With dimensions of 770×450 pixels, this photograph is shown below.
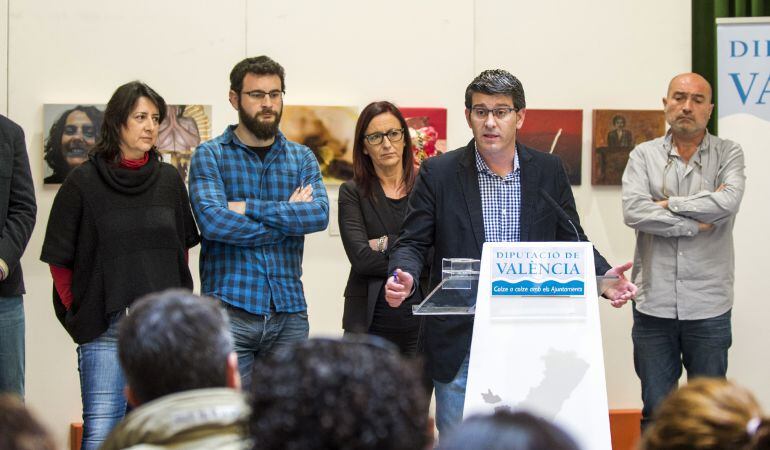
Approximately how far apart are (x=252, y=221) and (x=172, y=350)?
2329 millimetres

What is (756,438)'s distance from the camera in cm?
163

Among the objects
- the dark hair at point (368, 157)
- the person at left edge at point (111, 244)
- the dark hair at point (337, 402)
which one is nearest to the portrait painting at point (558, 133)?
the dark hair at point (368, 157)

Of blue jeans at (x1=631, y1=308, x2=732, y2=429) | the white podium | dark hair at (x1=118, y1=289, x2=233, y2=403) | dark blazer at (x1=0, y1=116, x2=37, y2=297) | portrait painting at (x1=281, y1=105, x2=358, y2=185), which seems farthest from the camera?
portrait painting at (x1=281, y1=105, x2=358, y2=185)

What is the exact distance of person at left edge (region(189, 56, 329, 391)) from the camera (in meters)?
4.34

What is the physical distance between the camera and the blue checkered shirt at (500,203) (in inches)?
151

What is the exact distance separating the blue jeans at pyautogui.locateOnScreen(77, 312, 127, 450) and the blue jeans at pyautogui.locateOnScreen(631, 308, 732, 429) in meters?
2.68

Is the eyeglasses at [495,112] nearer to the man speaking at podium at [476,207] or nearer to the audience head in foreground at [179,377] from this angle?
the man speaking at podium at [476,207]

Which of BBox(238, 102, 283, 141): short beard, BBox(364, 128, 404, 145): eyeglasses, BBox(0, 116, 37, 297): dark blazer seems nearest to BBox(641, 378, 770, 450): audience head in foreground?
BBox(238, 102, 283, 141): short beard

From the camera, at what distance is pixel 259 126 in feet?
14.8

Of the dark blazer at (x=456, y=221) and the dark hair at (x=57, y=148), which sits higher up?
the dark hair at (x=57, y=148)

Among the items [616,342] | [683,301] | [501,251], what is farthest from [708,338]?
[501,251]

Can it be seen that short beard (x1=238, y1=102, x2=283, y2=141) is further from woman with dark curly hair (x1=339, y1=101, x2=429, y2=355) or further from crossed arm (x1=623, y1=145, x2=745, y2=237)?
crossed arm (x1=623, y1=145, x2=745, y2=237)

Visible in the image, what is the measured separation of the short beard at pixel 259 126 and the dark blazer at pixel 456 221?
89cm

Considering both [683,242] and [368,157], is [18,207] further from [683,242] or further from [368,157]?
[683,242]
